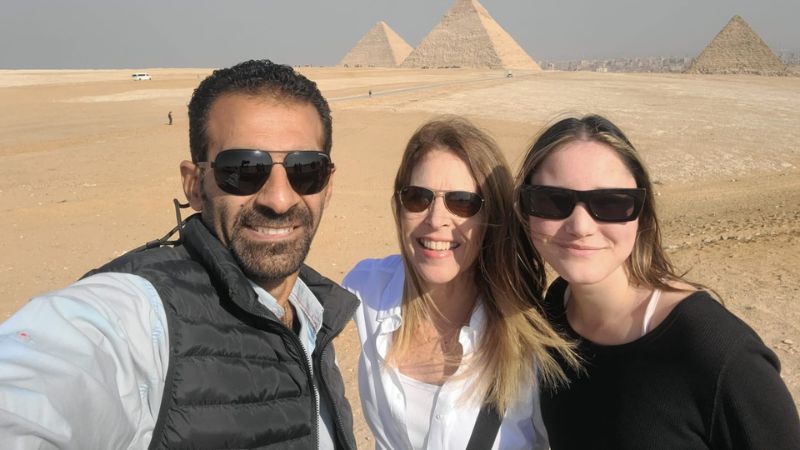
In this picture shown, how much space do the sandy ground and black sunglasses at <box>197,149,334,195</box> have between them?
3.22ft

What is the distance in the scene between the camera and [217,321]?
1.44m

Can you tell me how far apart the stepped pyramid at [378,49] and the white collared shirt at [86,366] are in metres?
131

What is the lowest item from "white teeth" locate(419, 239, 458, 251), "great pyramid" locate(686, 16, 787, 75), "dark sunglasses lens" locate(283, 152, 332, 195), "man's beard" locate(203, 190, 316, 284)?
"white teeth" locate(419, 239, 458, 251)

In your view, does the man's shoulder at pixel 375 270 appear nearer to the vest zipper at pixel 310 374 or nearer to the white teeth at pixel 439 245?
the white teeth at pixel 439 245

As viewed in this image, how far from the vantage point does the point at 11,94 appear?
33.8m

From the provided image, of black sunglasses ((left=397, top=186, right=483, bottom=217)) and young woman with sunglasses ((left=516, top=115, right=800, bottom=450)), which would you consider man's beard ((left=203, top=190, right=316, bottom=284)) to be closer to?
black sunglasses ((left=397, top=186, right=483, bottom=217))

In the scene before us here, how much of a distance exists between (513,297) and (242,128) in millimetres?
1181

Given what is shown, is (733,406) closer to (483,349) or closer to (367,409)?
(483,349)

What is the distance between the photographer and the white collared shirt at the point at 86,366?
1017mm

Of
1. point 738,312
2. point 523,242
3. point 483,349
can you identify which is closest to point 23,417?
point 483,349

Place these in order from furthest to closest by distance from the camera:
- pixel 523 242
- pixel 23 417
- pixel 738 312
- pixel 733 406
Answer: pixel 738 312
pixel 523 242
pixel 733 406
pixel 23 417

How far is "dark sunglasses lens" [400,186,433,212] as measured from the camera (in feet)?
7.09

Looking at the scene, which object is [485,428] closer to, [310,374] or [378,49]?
→ [310,374]

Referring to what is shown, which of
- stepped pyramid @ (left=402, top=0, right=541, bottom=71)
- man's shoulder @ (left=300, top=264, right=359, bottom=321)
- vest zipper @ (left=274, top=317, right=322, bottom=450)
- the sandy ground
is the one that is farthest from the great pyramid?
vest zipper @ (left=274, top=317, right=322, bottom=450)
